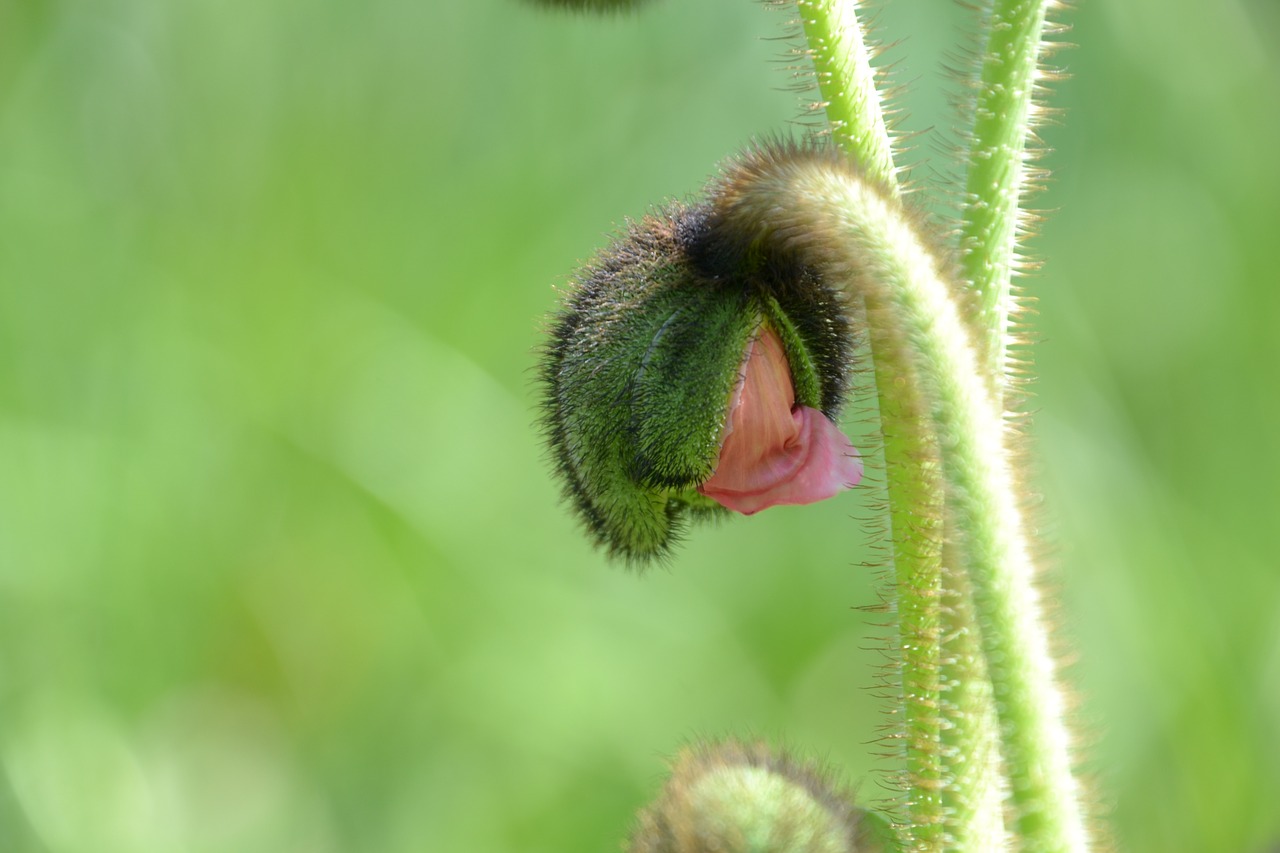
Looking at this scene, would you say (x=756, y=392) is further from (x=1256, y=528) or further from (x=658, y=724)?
(x=1256, y=528)

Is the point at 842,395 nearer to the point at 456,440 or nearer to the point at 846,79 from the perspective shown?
the point at 846,79

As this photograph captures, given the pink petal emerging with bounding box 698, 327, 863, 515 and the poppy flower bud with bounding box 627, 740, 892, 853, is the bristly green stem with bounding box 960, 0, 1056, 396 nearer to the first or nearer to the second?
the pink petal emerging with bounding box 698, 327, 863, 515

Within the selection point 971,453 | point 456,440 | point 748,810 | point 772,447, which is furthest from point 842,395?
point 456,440

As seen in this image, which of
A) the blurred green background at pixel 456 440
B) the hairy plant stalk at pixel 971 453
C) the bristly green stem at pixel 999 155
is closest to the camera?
the hairy plant stalk at pixel 971 453

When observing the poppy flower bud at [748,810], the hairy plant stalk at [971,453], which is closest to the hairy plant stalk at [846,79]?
the hairy plant stalk at [971,453]

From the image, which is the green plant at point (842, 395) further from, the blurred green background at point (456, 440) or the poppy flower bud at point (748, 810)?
the blurred green background at point (456, 440)

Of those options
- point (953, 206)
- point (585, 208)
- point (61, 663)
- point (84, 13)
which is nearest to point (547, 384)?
point (953, 206)

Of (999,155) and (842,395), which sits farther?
(842,395)
